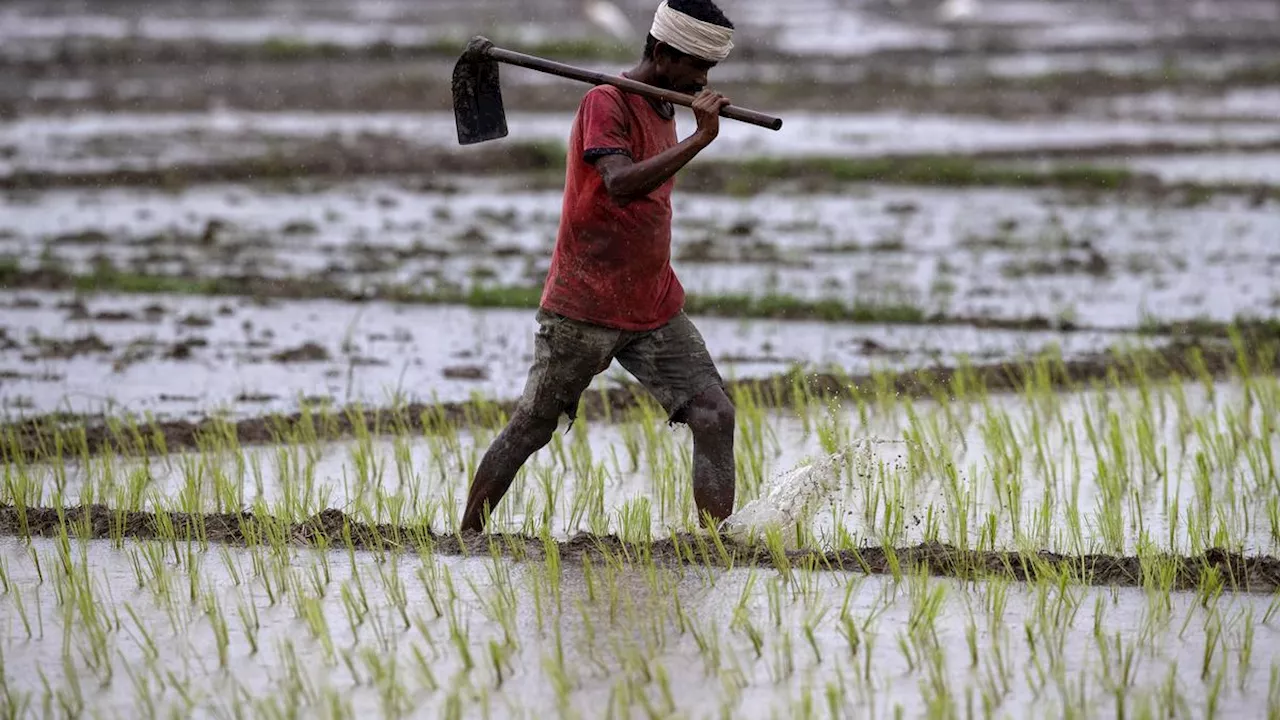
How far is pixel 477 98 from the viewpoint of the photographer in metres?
4.08

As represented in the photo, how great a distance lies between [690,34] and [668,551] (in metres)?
1.23

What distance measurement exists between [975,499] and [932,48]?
18.2m

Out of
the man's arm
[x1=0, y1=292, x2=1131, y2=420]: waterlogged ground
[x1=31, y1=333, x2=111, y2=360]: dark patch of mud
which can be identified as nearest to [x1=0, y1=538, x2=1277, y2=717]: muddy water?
the man's arm

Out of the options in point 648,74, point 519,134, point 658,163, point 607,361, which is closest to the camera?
point 658,163

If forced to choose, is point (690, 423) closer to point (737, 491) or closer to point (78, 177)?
point (737, 491)

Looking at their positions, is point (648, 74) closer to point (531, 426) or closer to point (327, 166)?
point (531, 426)

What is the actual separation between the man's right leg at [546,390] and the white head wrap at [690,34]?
0.68 m

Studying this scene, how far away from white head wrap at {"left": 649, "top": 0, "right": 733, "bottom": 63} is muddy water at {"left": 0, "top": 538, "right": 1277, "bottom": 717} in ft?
3.85

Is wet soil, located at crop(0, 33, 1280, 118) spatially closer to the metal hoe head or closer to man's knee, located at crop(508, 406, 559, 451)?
the metal hoe head

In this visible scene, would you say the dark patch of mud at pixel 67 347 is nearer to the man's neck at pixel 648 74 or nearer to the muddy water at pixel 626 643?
the muddy water at pixel 626 643

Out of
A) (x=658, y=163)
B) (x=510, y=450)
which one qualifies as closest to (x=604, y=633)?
(x=510, y=450)

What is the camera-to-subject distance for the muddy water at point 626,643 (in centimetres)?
310

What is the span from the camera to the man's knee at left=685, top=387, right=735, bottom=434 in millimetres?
3951

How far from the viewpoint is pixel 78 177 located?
1192 centimetres
